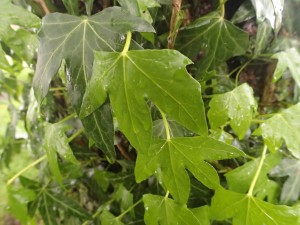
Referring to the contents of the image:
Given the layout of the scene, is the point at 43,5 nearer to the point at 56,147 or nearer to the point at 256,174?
the point at 56,147

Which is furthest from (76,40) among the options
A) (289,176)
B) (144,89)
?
(289,176)

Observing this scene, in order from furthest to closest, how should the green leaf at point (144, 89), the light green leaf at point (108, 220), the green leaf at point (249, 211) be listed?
the light green leaf at point (108, 220) < the green leaf at point (249, 211) < the green leaf at point (144, 89)

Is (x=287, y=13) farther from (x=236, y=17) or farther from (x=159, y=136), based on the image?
(x=159, y=136)

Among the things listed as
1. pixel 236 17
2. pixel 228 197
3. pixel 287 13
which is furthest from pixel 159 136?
pixel 287 13

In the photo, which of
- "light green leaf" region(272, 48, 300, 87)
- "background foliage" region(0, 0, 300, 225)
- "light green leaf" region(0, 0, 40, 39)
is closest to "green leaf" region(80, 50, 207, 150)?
"background foliage" region(0, 0, 300, 225)

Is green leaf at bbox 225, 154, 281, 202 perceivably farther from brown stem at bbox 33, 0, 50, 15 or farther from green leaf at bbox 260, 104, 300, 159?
brown stem at bbox 33, 0, 50, 15

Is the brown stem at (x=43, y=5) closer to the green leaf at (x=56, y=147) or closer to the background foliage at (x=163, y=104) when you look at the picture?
the background foliage at (x=163, y=104)

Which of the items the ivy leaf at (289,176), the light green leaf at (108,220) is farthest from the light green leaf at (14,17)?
the ivy leaf at (289,176)
